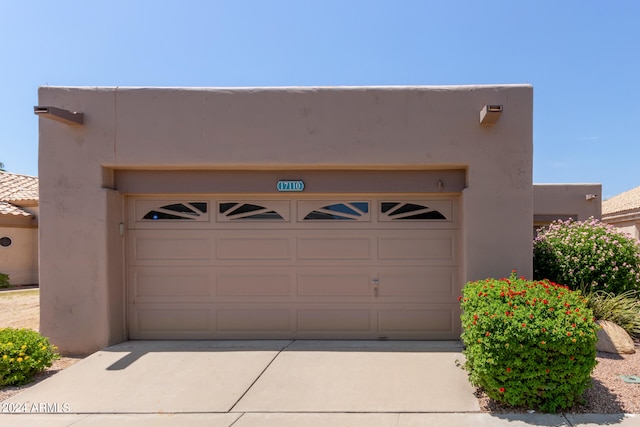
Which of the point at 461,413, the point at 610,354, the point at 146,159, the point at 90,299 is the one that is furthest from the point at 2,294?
the point at 610,354

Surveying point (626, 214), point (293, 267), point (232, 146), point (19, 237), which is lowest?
point (293, 267)

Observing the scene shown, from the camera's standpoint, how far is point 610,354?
20.6ft

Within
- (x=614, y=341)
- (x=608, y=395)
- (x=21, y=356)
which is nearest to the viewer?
(x=608, y=395)

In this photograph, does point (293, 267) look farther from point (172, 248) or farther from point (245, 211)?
point (172, 248)

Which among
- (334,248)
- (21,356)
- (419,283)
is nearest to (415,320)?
(419,283)

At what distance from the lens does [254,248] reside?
24.0 ft

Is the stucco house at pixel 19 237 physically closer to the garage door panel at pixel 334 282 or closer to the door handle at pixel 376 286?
the garage door panel at pixel 334 282

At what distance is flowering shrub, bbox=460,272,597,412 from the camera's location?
14.4 ft

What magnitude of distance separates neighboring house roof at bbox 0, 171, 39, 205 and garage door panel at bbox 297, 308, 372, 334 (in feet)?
47.7

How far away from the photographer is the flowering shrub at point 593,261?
730 centimetres

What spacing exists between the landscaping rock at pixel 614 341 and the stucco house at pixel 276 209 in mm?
1352

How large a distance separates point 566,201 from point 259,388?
1397cm

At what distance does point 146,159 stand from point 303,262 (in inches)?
121

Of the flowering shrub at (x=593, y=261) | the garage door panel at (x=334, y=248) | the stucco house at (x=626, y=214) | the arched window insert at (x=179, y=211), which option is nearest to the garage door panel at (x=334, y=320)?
the garage door panel at (x=334, y=248)
